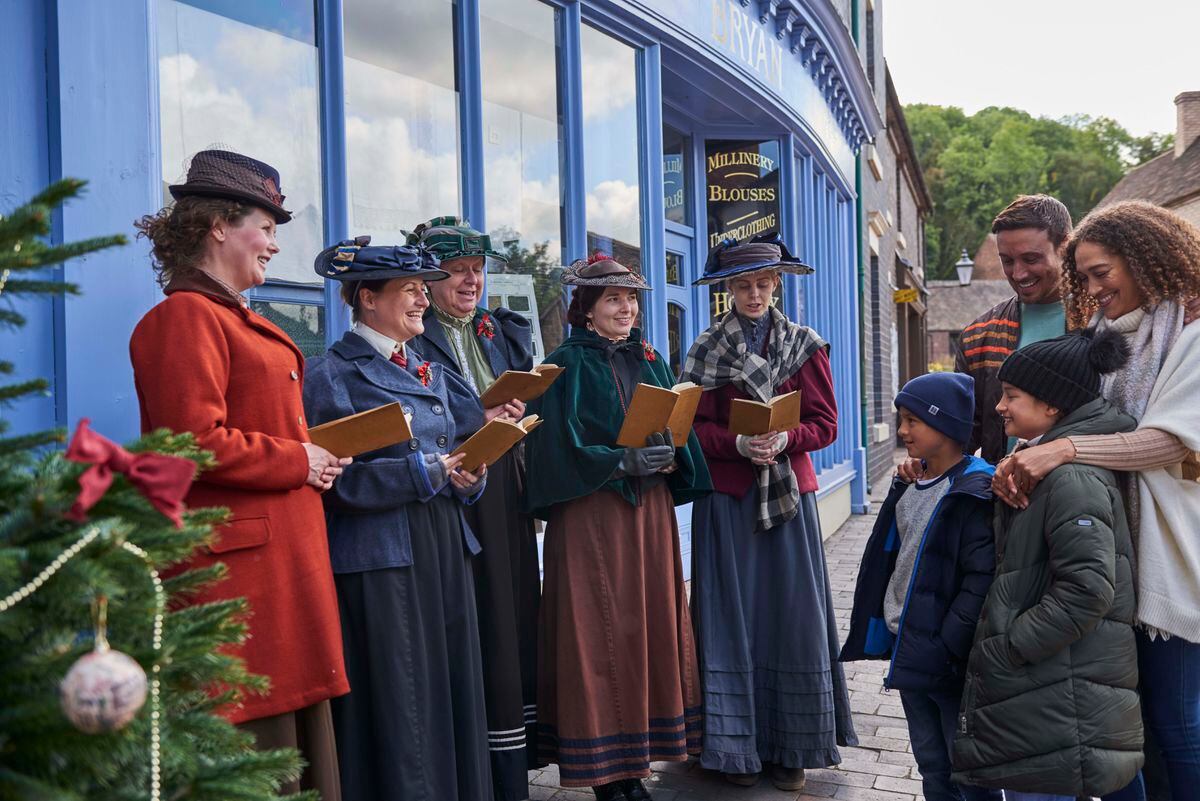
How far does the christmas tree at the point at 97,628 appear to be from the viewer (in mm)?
1140

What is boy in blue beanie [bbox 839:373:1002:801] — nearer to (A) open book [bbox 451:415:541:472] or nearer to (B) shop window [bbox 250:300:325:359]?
(A) open book [bbox 451:415:541:472]

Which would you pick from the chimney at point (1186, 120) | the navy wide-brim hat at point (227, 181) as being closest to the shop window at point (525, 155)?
the navy wide-brim hat at point (227, 181)

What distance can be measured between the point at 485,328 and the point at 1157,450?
7.09 feet

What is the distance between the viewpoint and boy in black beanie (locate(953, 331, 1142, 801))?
240 centimetres

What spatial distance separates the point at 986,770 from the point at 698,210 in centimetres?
612

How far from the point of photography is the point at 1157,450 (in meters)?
2.55

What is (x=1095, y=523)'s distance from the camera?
7.95ft

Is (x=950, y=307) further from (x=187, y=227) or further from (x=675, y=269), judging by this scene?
(x=187, y=227)

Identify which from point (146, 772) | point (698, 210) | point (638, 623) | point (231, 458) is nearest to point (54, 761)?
point (146, 772)

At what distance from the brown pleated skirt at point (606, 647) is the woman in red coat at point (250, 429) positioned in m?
1.19

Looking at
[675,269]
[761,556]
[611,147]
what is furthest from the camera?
[675,269]

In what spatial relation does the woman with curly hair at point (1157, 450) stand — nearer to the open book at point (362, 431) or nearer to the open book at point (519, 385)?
the open book at point (519, 385)

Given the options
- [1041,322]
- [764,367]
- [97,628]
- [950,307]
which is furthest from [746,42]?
[950,307]

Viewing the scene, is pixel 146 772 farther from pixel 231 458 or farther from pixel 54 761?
pixel 231 458
